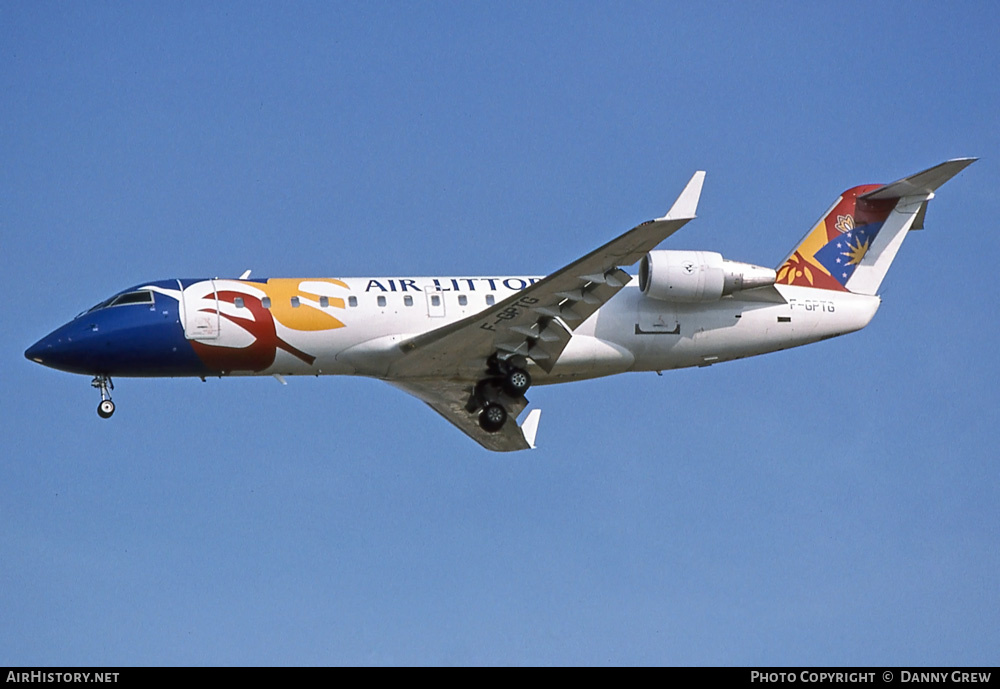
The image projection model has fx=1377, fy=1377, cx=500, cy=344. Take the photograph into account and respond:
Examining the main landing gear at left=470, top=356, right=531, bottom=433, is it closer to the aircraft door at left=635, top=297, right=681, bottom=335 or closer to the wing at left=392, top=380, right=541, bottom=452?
the wing at left=392, top=380, right=541, bottom=452

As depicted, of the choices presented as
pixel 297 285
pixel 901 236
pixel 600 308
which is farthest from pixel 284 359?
pixel 901 236

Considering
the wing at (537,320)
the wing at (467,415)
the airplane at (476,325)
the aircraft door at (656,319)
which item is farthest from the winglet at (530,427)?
the aircraft door at (656,319)

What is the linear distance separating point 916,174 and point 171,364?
1494 centimetres

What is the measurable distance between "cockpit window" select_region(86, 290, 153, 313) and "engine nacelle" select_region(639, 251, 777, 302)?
30.0 ft

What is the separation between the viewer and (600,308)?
25.6m

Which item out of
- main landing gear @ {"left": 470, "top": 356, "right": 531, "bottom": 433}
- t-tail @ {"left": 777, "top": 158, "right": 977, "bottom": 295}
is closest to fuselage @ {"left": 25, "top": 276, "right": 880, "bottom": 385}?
main landing gear @ {"left": 470, "top": 356, "right": 531, "bottom": 433}

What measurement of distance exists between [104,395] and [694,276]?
10958 millimetres

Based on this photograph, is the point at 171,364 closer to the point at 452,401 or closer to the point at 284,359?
the point at 284,359

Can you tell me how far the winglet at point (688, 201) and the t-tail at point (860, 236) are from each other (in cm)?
620

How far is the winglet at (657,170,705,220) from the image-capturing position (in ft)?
71.6

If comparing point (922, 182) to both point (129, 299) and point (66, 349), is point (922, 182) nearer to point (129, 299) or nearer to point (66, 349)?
point (129, 299)

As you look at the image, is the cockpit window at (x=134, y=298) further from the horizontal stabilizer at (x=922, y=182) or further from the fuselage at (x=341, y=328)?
the horizontal stabilizer at (x=922, y=182)
